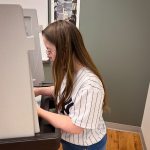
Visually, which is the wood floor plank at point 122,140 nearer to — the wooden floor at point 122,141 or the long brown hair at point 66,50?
the wooden floor at point 122,141

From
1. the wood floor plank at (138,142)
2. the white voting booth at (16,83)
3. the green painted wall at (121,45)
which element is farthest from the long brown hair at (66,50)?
the wood floor plank at (138,142)

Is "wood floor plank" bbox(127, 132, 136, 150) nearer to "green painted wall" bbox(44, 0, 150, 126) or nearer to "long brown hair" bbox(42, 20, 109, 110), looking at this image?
"green painted wall" bbox(44, 0, 150, 126)

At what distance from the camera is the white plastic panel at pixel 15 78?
39 centimetres

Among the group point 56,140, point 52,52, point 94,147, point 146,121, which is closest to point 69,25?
point 52,52

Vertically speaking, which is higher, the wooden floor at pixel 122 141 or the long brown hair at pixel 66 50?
the long brown hair at pixel 66 50

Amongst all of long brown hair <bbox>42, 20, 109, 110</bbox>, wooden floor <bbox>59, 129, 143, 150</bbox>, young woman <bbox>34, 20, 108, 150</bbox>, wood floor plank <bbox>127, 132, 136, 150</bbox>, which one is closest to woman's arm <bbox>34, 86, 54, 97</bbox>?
young woman <bbox>34, 20, 108, 150</bbox>

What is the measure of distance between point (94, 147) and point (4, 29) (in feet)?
2.36

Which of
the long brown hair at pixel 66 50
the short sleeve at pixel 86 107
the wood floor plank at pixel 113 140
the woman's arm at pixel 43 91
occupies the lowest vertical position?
the wood floor plank at pixel 113 140

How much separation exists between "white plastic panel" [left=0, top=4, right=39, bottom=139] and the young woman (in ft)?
0.39

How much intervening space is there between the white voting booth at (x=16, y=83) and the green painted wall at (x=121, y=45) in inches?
50.6

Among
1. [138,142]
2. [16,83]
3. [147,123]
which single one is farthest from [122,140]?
[16,83]

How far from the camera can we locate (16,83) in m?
0.44

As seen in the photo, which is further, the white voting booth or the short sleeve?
the short sleeve

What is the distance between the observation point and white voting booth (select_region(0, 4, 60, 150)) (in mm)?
395
